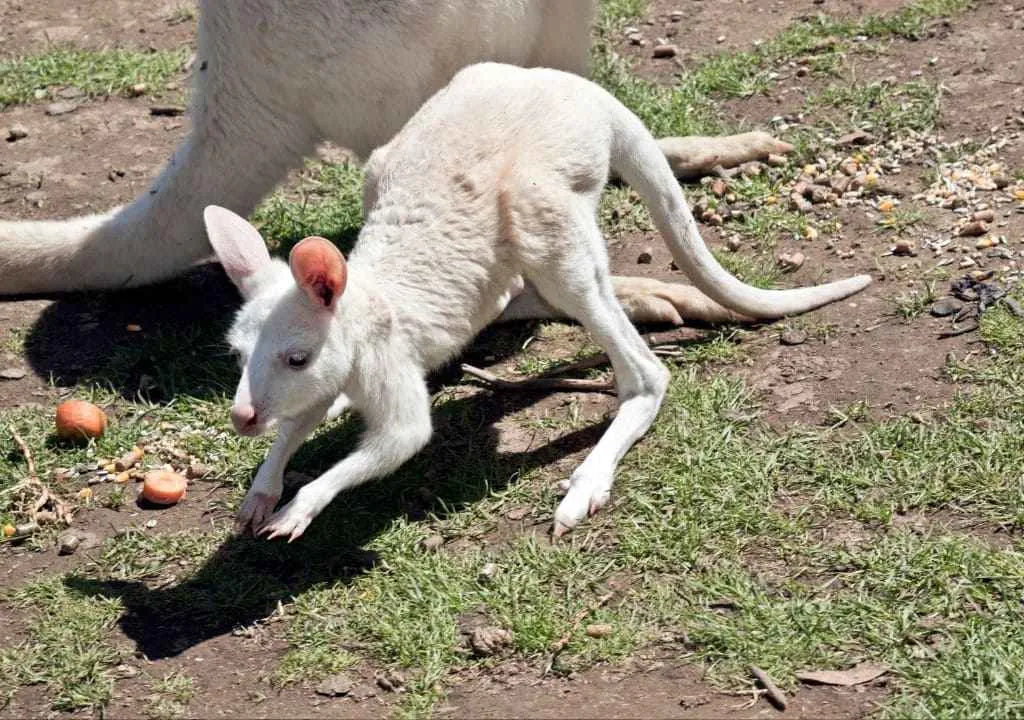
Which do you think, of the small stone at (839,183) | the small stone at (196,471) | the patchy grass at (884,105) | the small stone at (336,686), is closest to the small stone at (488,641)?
the small stone at (336,686)

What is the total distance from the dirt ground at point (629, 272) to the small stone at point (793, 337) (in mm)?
24

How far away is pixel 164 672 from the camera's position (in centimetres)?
357

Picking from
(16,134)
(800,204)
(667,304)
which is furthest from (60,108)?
(800,204)

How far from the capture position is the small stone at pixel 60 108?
637 centimetres

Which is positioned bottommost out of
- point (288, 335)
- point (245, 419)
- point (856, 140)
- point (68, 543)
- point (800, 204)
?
point (68, 543)

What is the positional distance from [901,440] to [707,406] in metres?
0.57

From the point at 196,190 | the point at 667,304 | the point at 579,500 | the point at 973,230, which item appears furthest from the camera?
the point at 196,190

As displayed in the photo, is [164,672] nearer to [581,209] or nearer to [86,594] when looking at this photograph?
[86,594]

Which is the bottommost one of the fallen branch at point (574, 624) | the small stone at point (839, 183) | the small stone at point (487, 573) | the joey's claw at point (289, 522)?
the small stone at point (487, 573)

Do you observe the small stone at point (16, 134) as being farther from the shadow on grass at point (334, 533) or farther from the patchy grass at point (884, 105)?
the patchy grass at point (884, 105)

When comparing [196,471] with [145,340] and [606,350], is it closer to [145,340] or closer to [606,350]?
[145,340]

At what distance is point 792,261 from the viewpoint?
193 inches

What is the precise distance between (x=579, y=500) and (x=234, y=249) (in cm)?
112

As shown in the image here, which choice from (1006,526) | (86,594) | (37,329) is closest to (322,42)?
(37,329)
